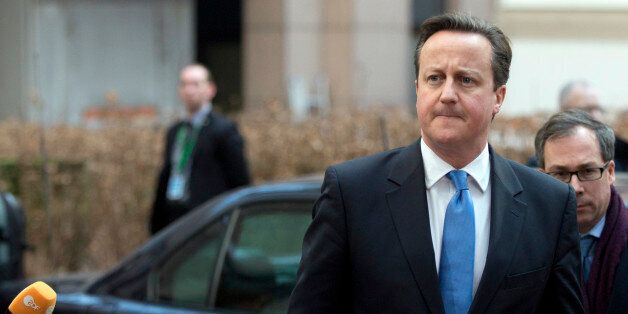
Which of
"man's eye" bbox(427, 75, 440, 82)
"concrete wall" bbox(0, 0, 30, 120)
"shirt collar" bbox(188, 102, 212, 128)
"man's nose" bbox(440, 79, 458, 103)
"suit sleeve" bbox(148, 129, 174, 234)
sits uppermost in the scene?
"man's eye" bbox(427, 75, 440, 82)

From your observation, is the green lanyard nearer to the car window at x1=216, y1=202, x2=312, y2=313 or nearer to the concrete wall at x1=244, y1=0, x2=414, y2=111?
the car window at x1=216, y1=202, x2=312, y2=313

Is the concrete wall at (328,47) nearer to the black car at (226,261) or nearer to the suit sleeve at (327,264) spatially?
the black car at (226,261)

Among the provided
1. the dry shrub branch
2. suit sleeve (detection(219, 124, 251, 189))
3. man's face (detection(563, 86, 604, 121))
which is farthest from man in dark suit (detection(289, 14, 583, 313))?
the dry shrub branch

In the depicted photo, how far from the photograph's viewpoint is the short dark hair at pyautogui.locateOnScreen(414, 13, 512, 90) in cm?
332

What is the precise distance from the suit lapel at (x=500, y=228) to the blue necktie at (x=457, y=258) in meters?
0.04

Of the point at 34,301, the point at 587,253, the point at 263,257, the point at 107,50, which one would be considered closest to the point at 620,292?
the point at 587,253

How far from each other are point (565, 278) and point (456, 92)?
54cm

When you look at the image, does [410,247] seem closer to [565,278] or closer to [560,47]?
[565,278]

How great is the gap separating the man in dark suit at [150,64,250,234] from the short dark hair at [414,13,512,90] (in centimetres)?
544

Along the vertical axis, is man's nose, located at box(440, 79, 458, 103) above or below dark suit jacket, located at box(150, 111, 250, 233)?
above

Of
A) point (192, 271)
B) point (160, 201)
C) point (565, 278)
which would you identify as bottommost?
point (160, 201)

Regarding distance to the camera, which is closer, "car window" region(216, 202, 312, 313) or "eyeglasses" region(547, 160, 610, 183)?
"eyeglasses" region(547, 160, 610, 183)

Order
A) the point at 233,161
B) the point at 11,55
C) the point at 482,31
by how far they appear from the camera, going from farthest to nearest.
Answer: the point at 11,55, the point at 233,161, the point at 482,31

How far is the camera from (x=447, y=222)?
3.27m
